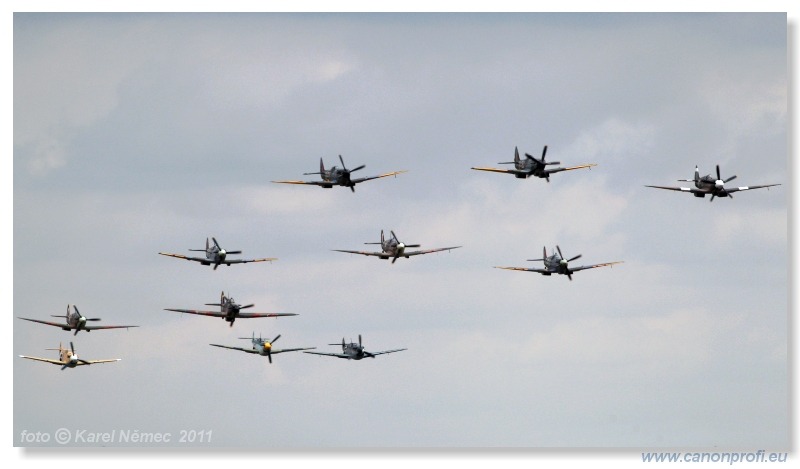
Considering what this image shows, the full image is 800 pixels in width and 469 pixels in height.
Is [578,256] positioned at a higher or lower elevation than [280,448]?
higher

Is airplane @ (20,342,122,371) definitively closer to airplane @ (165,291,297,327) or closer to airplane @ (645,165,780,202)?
airplane @ (165,291,297,327)

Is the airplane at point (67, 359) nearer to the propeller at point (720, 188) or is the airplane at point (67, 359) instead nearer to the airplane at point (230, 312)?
the airplane at point (230, 312)

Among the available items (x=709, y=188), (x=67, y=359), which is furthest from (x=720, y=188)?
(x=67, y=359)

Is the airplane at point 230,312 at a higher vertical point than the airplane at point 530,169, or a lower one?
lower

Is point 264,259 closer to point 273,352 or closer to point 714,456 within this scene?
point 273,352

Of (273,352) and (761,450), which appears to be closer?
(761,450)

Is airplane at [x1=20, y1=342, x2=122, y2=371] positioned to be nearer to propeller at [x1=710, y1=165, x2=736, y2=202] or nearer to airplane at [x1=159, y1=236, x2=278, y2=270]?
airplane at [x1=159, y1=236, x2=278, y2=270]

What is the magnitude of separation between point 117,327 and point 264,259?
39.9ft

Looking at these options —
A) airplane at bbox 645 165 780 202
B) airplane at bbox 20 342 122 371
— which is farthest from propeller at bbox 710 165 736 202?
airplane at bbox 20 342 122 371

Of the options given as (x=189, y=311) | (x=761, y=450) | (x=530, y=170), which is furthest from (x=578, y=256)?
(x=189, y=311)

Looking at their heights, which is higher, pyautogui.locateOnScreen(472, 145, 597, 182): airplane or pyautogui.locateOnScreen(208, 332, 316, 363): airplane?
pyautogui.locateOnScreen(472, 145, 597, 182): airplane

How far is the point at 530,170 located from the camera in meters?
166

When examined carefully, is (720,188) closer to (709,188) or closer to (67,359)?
(709,188)

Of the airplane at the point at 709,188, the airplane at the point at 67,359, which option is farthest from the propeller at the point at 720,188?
the airplane at the point at 67,359
